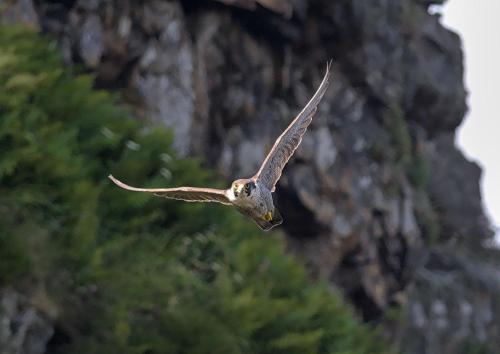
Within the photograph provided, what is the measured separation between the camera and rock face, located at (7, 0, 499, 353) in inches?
496

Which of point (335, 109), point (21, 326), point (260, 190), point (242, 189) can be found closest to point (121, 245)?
point (21, 326)

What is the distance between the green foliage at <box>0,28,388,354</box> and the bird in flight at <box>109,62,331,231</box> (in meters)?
3.45

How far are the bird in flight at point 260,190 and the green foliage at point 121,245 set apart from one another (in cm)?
345

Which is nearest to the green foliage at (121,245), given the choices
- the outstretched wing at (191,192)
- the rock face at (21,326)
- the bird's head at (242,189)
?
the rock face at (21,326)

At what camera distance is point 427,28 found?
61.6ft

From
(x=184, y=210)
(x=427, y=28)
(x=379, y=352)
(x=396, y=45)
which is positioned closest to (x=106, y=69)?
(x=184, y=210)

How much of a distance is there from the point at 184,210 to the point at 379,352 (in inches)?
126

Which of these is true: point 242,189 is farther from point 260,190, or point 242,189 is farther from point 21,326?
point 21,326

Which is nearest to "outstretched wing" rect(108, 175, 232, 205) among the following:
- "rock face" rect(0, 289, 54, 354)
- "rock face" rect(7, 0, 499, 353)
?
"rock face" rect(0, 289, 54, 354)

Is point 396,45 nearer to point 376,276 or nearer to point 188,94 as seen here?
point 376,276

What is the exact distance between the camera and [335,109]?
51.6 ft

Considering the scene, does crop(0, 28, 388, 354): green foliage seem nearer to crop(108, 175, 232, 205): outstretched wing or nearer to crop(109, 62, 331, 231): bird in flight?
crop(108, 175, 232, 205): outstretched wing

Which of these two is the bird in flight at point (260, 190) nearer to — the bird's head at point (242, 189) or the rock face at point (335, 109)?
the bird's head at point (242, 189)

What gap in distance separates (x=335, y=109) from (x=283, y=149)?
9.41 m
